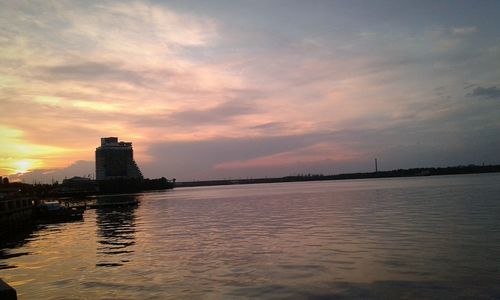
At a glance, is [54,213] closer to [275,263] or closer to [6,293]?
[275,263]

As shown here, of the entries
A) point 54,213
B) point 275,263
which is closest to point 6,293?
point 275,263

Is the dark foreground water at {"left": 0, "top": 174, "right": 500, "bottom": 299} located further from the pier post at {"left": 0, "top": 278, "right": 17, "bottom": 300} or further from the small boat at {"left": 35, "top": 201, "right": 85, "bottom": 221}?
the small boat at {"left": 35, "top": 201, "right": 85, "bottom": 221}

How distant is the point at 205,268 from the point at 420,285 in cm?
1264

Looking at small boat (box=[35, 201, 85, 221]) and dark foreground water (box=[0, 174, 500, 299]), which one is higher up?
small boat (box=[35, 201, 85, 221])

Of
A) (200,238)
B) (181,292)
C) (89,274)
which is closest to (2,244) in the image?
(200,238)

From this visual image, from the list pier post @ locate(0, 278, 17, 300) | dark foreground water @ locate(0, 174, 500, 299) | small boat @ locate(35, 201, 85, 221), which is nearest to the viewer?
pier post @ locate(0, 278, 17, 300)

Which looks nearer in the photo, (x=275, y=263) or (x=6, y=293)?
(x=6, y=293)

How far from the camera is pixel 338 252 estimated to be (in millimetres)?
30031

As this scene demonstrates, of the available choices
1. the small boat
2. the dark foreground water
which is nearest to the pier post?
the dark foreground water

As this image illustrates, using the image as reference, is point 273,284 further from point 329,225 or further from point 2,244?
point 2,244

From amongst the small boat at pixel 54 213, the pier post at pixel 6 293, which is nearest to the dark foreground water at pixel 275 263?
the pier post at pixel 6 293

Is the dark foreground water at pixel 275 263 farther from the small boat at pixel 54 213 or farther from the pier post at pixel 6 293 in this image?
the small boat at pixel 54 213

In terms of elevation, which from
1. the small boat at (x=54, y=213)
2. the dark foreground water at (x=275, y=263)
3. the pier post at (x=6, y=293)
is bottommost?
the dark foreground water at (x=275, y=263)

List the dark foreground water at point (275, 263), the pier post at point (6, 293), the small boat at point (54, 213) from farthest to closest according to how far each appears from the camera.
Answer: the small boat at point (54, 213) → the dark foreground water at point (275, 263) → the pier post at point (6, 293)
